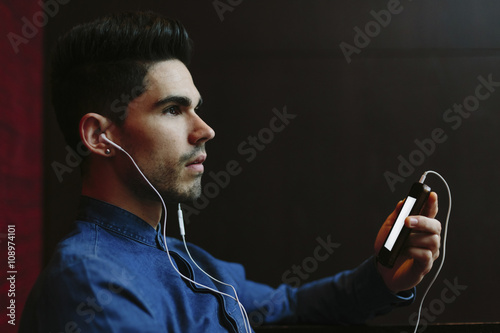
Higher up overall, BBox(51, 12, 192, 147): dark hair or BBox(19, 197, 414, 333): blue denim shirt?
BBox(51, 12, 192, 147): dark hair

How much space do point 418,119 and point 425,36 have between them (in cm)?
28

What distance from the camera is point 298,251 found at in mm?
1309

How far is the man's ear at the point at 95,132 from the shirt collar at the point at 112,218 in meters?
0.12

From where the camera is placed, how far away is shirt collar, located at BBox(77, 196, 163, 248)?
0.88 metres

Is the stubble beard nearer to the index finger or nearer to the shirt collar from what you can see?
the shirt collar

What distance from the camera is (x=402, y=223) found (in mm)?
943

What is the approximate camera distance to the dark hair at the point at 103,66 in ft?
2.97

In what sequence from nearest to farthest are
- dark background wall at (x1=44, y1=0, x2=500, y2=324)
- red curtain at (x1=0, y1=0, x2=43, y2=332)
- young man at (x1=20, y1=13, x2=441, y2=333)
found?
young man at (x1=20, y1=13, x2=441, y2=333)
red curtain at (x1=0, y1=0, x2=43, y2=332)
dark background wall at (x1=44, y1=0, x2=500, y2=324)

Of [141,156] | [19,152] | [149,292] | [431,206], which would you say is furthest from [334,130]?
[19,152]

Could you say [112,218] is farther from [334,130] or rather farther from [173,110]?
[334,130]

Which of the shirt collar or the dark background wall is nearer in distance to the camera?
the shirt collar

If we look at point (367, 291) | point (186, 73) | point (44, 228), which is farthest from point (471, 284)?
point (44, 228)

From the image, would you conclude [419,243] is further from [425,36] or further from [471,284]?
[425,36]

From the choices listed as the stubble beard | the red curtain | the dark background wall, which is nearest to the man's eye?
the stubble beard
